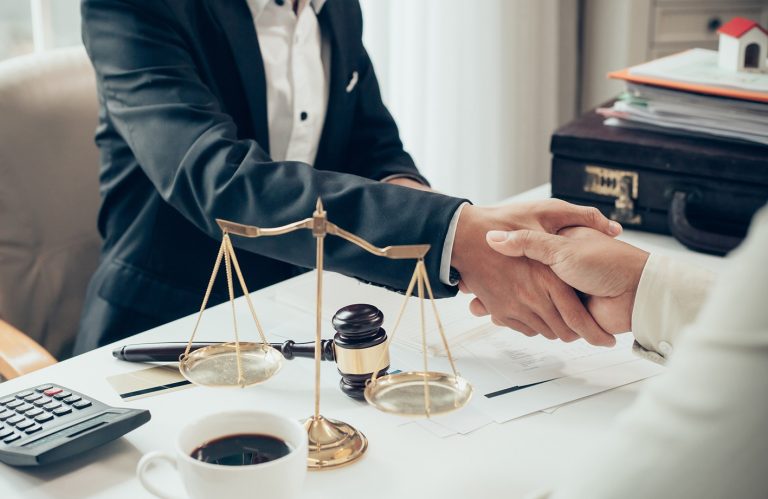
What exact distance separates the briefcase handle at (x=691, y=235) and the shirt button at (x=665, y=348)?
1.44 ft

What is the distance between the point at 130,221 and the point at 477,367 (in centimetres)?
65

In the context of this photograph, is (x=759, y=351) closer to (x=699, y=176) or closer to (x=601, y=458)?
(x=601, y=458)

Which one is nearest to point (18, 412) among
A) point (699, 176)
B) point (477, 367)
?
point (477, 367)

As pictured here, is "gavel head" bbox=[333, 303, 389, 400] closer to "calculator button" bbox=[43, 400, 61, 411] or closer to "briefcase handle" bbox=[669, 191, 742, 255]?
"calculator button" bbox=[43, 400, 61, 411]

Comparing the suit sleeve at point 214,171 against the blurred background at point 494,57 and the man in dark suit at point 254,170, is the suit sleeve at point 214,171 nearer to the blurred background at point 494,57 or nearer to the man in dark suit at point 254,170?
the man in dark suit at point 254,170

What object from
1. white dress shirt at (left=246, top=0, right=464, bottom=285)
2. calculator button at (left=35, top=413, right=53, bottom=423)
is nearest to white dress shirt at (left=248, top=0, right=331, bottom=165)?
white dress shirt at (left=246, top=0, right=464, bottom=285)

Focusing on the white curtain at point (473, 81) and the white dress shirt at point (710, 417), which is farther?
the white curtain at point (473, 81)

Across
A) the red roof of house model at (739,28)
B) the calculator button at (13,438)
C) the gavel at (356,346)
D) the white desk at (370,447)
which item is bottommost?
the white desk at (370,447)

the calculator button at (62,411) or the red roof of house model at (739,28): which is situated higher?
the red roof of house model at (739,28)

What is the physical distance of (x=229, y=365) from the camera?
881 millimetres

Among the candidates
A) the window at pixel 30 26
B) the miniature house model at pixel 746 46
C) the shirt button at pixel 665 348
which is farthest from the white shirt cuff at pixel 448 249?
the window at pixel 30 26

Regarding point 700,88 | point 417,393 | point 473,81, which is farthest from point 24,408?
point 473,81

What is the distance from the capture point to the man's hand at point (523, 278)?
107 centimetres

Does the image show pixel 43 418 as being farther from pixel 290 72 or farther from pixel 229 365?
pixel 290 72
